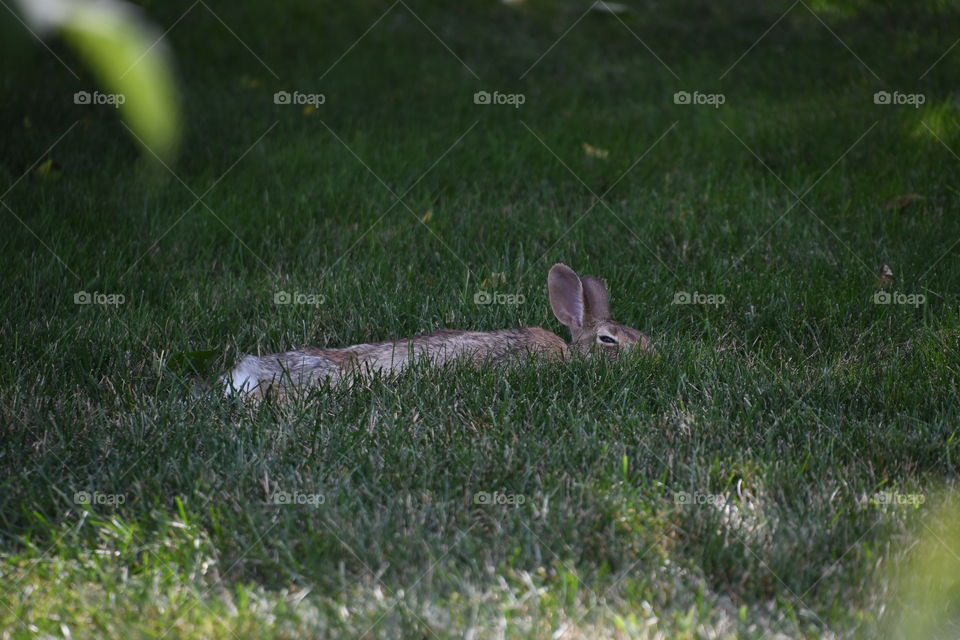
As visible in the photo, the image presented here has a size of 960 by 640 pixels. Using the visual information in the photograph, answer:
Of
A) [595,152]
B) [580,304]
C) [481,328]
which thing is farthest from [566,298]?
[595,152]

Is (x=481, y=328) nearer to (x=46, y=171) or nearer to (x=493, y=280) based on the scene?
(x=493, y=280)

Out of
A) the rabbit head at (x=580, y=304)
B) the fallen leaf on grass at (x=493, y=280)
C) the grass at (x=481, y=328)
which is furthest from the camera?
the fallen leaf on grass at (x=493, y=280)

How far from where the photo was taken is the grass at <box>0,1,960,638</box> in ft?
8.77

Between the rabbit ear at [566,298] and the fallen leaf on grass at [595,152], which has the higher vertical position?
the fallen leaf on grass at [595,152]

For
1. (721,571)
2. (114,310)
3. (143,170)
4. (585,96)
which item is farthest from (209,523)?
(585,96)

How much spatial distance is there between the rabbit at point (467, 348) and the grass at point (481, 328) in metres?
0.21

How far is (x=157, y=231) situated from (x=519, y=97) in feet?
12.1

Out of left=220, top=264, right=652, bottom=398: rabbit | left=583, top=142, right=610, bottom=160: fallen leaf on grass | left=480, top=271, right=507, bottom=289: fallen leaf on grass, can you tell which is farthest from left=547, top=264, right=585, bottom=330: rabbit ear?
left=583, top=142, right=610, bottom=160: fallen leaf on grass

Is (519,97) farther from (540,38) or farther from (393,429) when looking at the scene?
(393,429)

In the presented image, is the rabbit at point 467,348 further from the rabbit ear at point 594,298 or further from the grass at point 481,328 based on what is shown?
the grass at point 481,328

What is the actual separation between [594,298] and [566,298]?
14 centimetres

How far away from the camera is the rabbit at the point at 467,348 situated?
4109 mm

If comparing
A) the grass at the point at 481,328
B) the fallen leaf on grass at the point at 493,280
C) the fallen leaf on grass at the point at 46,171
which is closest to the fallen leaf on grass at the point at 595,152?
the grass at the point at 481,328

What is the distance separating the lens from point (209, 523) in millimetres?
2949
